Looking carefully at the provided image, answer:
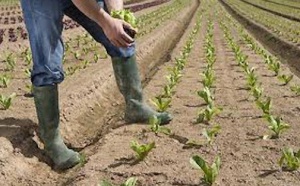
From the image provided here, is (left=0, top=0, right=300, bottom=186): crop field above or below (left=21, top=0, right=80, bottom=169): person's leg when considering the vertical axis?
below

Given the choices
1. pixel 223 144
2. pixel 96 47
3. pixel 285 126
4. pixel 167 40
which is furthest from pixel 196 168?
pixel 167 40

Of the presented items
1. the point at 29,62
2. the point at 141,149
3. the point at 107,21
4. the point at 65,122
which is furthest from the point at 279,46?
the point at 107,21

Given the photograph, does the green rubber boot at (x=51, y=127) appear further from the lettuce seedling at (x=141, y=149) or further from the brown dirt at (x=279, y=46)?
the brown dirt at (x=279, y=46)

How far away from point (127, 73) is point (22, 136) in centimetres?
120

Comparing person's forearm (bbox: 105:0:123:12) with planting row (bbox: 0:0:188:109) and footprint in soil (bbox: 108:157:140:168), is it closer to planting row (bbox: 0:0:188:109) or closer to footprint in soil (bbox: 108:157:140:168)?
footprint in soil (bbox: 108:157:140:168)

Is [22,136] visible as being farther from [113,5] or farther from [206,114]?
[206,114]

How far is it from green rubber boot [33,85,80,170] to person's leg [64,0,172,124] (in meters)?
0.66

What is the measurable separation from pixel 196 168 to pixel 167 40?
11.7 m

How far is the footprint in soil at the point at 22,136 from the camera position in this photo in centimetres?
465

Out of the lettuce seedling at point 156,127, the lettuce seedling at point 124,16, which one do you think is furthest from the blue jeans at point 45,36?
the lettuce seedling at point 156,127

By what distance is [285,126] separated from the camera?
4492 mm

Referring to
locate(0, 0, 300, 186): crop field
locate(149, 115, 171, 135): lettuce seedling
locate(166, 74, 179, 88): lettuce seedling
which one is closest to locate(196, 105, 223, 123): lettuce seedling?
locate(0, 0, 300, 186): crop field

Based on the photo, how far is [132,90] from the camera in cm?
504

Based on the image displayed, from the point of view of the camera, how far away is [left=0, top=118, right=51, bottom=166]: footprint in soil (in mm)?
4648
